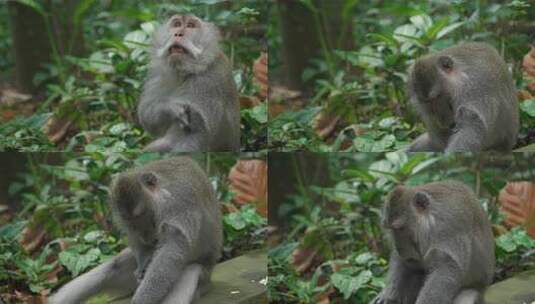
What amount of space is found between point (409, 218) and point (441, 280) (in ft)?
1.94

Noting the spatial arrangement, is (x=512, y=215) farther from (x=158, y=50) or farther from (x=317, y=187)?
(x=158, y=50)

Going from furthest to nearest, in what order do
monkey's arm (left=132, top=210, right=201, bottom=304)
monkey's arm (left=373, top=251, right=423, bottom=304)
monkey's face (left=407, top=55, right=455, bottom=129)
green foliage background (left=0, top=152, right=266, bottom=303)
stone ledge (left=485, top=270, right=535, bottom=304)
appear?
green foliage background (left=0, top=152, right=266, bottom=303), stone ledge (left=485, top=270, right=535, bottom=304), monkey's face (left=407, top=55, right=455, bottom=129), monkey's arm (left=373, top=251, right=423, bottom=304), monkey's arm (left=132, top=210, right=201, bottom=304)


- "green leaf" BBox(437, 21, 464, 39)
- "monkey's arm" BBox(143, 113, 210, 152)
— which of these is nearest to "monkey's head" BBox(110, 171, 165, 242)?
"monkey's arm" BBox(143, 113, 210, 152)

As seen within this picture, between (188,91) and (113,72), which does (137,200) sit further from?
(113,72)

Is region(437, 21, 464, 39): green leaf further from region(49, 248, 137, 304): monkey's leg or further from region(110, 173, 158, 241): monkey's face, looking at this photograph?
region(49, 248, 137, 304): monkey's leg

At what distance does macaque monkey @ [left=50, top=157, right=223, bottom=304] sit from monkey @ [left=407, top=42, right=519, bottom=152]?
2110mm

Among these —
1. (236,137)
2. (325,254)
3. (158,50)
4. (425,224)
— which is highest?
(158,50)

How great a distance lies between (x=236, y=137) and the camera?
9984 mm

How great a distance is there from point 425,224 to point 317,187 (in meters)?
2.24

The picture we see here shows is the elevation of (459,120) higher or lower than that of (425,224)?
higher

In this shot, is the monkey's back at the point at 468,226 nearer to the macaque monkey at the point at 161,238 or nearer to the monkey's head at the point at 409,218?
the monkey's head at the point at 409,218

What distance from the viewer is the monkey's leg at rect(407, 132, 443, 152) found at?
31.3ft

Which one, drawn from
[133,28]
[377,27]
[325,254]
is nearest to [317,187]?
[325,254]

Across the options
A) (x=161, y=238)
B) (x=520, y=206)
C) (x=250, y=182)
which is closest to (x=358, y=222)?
(x=250, y=182)
